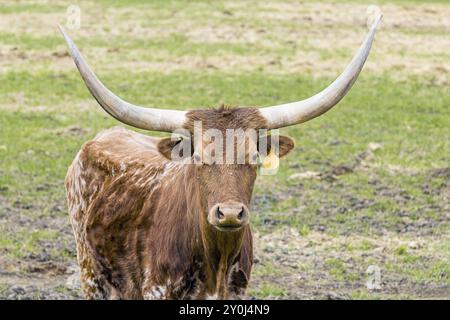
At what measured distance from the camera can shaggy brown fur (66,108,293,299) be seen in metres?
6.50

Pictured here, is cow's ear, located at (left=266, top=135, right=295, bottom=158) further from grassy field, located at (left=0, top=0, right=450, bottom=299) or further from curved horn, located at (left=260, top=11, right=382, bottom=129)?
grassy field, located at (left=0, top=0, right=450, bottom=299)

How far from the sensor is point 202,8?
24016mm

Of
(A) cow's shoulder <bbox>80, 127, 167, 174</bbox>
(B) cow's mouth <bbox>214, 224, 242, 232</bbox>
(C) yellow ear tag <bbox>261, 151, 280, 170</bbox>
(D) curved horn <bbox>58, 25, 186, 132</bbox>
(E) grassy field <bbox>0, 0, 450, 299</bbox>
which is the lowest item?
(E) grassy field <bbox>0, 0, 450, 299</bbox>

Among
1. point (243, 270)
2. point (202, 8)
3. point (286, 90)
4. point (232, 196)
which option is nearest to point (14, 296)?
point (243, 270)

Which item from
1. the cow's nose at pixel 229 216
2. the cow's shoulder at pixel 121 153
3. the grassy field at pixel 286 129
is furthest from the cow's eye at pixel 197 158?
the grassy field at pixel 286 129

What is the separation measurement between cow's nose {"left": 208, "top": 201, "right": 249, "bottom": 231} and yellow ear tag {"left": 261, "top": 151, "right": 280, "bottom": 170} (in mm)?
559

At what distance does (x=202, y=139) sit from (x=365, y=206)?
5571 millimetres

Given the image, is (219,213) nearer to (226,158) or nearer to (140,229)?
(226,158)

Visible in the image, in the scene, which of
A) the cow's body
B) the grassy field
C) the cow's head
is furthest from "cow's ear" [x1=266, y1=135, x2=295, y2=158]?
the grassy field

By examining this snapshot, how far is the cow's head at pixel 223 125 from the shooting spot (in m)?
6.16

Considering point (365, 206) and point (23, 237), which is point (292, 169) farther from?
point (23, 237)

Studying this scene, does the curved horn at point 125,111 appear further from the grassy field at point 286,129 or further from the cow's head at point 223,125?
the grassy field at point 286,129

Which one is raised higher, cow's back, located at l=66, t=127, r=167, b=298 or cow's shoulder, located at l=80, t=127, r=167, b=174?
cow's shoulder, located at l=80, t=127, r=167, b=174

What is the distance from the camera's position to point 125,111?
259 inches
